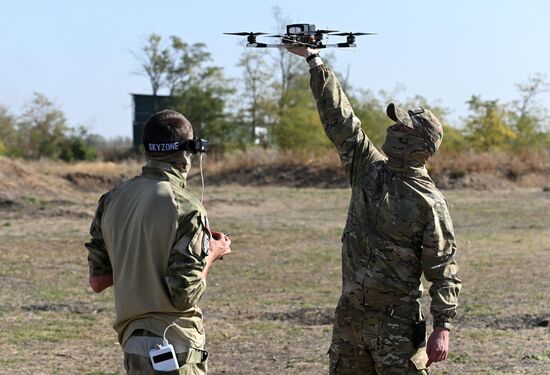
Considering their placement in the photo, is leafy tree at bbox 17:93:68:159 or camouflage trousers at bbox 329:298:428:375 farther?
leafy tree at bbox 17:93:68:159

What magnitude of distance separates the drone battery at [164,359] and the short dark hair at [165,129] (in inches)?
37.9

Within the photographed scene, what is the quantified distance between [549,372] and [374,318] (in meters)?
3.40

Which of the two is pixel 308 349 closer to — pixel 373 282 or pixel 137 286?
pixel 373 282

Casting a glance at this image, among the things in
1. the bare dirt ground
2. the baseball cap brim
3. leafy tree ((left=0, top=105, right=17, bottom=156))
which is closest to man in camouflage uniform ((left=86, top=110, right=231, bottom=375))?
the baseball cap brim

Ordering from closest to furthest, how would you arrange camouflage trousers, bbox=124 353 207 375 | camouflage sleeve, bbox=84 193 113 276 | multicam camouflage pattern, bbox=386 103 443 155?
camouflage trousers, bbox=124 353 207 375 < camouflage sleeve, bbox=84 193 113 276 < multicam camouflage pattern, bbox=386 103 443 155

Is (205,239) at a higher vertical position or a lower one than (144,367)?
higher

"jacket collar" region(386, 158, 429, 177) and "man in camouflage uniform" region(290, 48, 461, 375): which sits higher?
"jacket collar" region(386, 158, 429, 177)

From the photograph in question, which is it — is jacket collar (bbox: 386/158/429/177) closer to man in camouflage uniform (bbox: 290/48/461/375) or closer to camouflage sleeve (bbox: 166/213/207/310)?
man in camouflage uniform (bbox: 290/48/461/375)

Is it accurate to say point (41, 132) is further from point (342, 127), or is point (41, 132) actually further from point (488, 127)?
point (342, 127)

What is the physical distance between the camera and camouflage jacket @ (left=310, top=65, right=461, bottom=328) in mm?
5004

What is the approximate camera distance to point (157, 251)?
4.33 metres

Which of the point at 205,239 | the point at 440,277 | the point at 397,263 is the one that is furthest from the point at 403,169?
the point at 205,239

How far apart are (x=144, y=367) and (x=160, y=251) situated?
55 centimetres

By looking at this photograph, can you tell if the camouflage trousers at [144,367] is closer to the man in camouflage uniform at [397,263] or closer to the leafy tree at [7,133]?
the man in camouflage uniform at [397,263]
